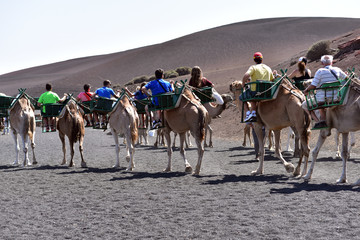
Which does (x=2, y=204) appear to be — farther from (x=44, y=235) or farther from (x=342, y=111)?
(x=342, y=111)

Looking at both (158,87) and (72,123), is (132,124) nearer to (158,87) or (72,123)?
(158,87)

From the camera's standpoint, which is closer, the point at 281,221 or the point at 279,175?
the point at 281,221

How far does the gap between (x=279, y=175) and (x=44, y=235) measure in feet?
23.0

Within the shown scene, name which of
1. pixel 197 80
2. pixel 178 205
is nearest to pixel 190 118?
pixel 197 80

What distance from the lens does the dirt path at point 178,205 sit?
7742mm

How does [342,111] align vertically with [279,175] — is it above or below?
above

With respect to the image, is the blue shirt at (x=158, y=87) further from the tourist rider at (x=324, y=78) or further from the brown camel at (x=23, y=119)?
the brown camel at (x=23, y=119)

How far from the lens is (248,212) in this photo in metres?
8.74

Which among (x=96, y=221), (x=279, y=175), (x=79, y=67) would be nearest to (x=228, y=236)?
(x=96, y=221)

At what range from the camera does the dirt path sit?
7742 millimetres

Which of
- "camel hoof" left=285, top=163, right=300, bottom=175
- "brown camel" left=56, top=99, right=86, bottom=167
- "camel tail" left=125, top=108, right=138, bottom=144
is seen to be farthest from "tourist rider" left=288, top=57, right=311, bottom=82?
A: "brown camel" left=56, top=99, right=86, bottom=167

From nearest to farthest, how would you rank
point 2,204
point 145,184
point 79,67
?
1. point 2,204
2. point 145,184
3. point 79,67

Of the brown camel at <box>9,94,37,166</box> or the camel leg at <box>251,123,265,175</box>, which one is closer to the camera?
the camel leg at <box>251,123,265,175</box>

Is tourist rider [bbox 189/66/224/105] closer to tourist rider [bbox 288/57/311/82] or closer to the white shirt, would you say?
tourist rider [bbox 288/57/311/82]
